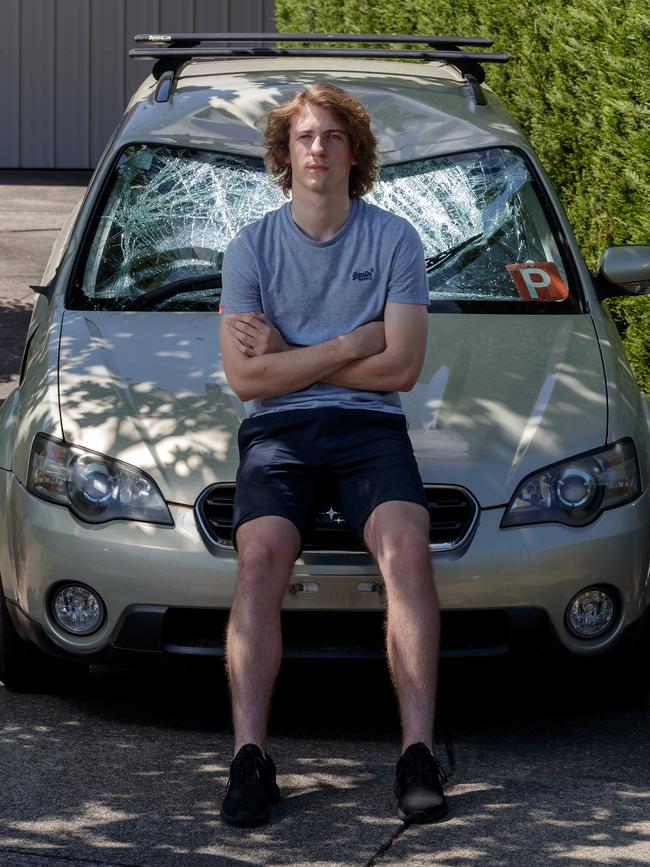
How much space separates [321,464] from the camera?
430 centimetres

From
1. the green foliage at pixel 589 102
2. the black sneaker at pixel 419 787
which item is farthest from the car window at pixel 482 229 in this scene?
A: the black sneaker at pixel 419 787

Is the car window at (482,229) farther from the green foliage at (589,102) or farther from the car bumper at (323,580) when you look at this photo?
the green foliage at (589,102)

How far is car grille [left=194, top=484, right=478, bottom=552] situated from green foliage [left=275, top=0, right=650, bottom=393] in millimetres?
3177

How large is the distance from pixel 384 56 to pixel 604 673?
2517 mm

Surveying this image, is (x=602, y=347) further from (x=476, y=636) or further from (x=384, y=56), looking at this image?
(x=384, y=56)

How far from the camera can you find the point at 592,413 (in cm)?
459

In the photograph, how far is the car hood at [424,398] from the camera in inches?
173

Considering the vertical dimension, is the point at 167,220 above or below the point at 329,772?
above

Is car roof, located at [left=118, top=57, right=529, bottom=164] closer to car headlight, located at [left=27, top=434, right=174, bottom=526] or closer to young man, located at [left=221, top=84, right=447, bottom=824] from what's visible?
young man, located at [left=221, top=84, right=447, bottom=824]

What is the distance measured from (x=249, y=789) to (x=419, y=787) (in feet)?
1.38

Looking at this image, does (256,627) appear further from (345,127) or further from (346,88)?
(346,88)

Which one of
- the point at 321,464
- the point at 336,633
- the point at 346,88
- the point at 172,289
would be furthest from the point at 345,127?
the point at 346,88

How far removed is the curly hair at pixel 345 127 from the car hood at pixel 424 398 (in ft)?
1.97

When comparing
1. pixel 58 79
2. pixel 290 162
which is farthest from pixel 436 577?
pixel 58 79
